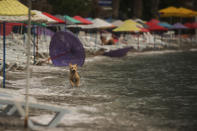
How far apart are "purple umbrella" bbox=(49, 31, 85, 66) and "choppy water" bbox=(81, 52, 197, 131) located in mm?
804

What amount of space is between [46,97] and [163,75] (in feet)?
21.4

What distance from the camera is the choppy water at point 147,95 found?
7.71 m

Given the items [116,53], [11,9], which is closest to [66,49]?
[11,9]

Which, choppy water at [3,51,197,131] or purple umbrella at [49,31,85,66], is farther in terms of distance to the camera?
purple umbrella at [49,31,85,66]

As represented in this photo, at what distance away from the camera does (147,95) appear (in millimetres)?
10641

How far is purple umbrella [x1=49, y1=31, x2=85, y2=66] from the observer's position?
498 inches

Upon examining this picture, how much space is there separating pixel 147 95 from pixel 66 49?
3.36m

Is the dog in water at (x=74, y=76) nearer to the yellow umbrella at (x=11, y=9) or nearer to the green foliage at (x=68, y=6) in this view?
the yellow umbrella at (x=11, y=9)

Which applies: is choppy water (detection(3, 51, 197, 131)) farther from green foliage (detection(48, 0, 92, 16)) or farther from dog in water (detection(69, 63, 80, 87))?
green foliage (detection(48, 0, 92, 16))

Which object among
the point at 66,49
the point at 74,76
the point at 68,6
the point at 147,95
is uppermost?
the point at 68,6

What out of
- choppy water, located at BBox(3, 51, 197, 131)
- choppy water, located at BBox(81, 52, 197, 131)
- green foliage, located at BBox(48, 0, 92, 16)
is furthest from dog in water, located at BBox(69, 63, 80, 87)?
green foliage, located at BBox(48, 0, 92, 16)

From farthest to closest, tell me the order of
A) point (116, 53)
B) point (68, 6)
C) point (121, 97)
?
point (68, 6), point (116, 53), point (121, 97)

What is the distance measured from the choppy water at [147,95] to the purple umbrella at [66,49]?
80 cm

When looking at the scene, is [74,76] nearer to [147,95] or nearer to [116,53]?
[147,95]
